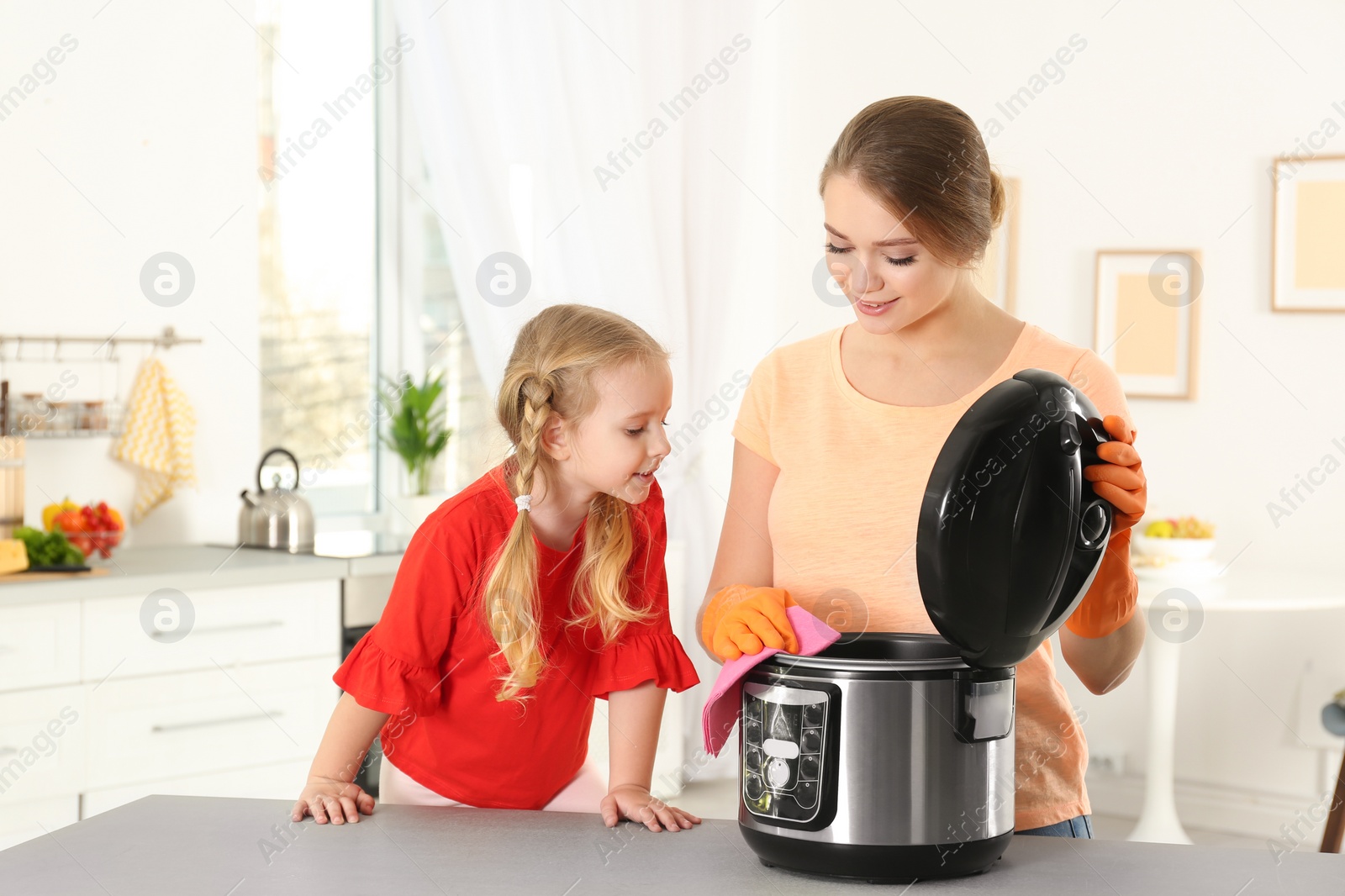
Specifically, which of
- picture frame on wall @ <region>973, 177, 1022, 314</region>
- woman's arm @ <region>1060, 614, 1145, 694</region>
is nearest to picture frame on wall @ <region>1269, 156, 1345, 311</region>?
picture frame on wall @ <region>973, 177, 1022, 314</region>

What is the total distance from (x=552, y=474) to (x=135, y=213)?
6.34 feet

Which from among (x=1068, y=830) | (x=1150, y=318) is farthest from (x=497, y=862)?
(x=1150, y=318)

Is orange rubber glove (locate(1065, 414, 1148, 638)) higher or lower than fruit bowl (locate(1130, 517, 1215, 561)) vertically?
higher

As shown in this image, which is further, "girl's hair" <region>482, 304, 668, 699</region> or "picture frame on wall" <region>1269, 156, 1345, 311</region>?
"picture frame on wall" <region>1269, 156, 1345, 311</region>

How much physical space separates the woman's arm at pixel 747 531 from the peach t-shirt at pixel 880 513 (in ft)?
0.05

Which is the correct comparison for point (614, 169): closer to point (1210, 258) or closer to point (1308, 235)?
point (1210, 258)

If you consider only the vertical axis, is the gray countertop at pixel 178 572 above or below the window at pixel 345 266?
below

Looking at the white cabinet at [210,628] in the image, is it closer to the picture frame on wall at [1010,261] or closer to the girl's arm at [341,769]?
the girl's arm at [341,769]

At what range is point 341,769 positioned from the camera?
110cm

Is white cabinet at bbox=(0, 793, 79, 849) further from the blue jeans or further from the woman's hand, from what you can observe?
the woman's hand

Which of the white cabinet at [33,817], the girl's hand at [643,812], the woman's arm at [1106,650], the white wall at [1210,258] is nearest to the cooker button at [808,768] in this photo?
the girl's hand at [643,812]

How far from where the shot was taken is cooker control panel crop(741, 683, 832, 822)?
2.75ft

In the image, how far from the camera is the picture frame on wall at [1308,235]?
10.0ft

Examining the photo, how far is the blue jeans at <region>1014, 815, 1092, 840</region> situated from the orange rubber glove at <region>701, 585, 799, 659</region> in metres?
0.35
